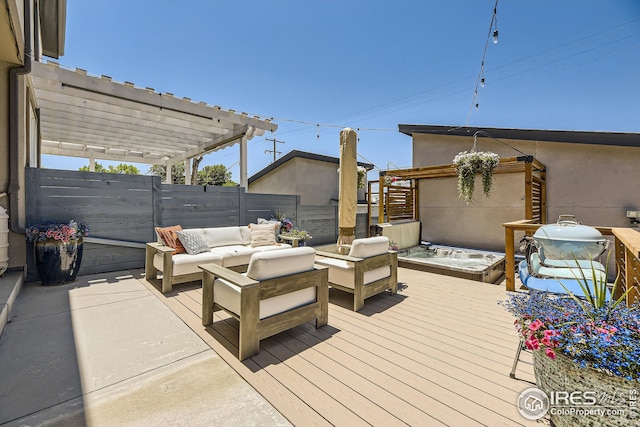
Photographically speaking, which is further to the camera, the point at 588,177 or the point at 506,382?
the point at 588,177

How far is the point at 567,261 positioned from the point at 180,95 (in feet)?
24.1

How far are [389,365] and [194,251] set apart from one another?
3438mm

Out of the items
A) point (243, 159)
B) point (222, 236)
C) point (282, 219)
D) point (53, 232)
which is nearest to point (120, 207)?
point (53, 232)

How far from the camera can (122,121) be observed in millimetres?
6199

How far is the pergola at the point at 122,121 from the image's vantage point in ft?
15.9

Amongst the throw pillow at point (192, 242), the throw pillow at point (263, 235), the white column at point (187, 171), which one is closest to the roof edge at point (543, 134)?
the throw pillow at point (263, 235)

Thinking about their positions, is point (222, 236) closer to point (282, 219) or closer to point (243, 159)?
point (282, 219)

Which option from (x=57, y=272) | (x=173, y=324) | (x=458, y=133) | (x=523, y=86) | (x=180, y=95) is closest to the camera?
(x=173, y=324)

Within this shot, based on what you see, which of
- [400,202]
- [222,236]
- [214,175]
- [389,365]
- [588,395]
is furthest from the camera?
[214,175]

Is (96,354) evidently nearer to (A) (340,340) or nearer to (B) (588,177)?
(A) (340,340)

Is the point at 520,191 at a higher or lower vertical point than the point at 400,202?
higher

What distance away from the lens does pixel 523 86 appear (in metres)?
8.63

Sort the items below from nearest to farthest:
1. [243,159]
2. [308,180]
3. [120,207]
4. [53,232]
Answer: [53,232]
[120,207]
[243,159]
[308,180]

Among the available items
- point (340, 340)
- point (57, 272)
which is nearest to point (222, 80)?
point (57, 272)
